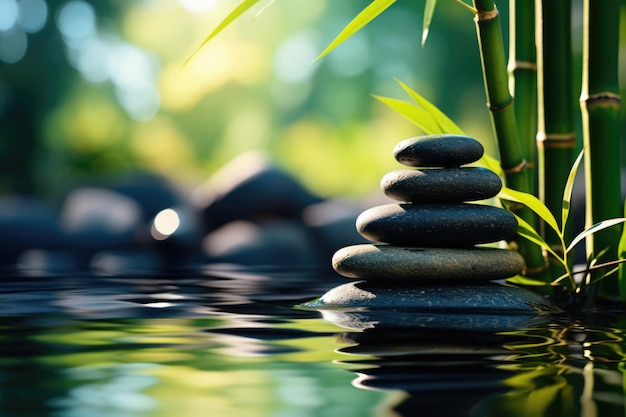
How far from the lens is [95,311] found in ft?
10.5

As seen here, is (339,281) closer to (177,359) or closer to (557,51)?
(557,51)

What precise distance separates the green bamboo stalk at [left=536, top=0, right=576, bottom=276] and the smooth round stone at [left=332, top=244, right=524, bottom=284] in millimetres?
456

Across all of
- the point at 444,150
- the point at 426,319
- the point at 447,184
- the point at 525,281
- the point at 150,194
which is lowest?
the point at 426,319

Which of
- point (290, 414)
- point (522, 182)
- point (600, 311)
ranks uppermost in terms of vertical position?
point (522, 182)

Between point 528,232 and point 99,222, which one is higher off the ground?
point 99,222

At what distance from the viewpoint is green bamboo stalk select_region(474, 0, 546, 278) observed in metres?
3.17

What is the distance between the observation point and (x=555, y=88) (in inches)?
134

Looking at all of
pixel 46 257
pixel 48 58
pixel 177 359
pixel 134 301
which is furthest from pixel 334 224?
pixel 48 58

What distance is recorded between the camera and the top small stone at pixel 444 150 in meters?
3.39

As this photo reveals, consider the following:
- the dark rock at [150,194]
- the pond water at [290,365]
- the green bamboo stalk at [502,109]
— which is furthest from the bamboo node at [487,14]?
the dark rock at [150,194]

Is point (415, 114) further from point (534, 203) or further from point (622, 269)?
point (622, 269)

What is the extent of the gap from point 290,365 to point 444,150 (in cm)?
169

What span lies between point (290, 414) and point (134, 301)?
7.71 feet

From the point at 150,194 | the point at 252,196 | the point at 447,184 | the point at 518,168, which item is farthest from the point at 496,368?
the point at 150,194
